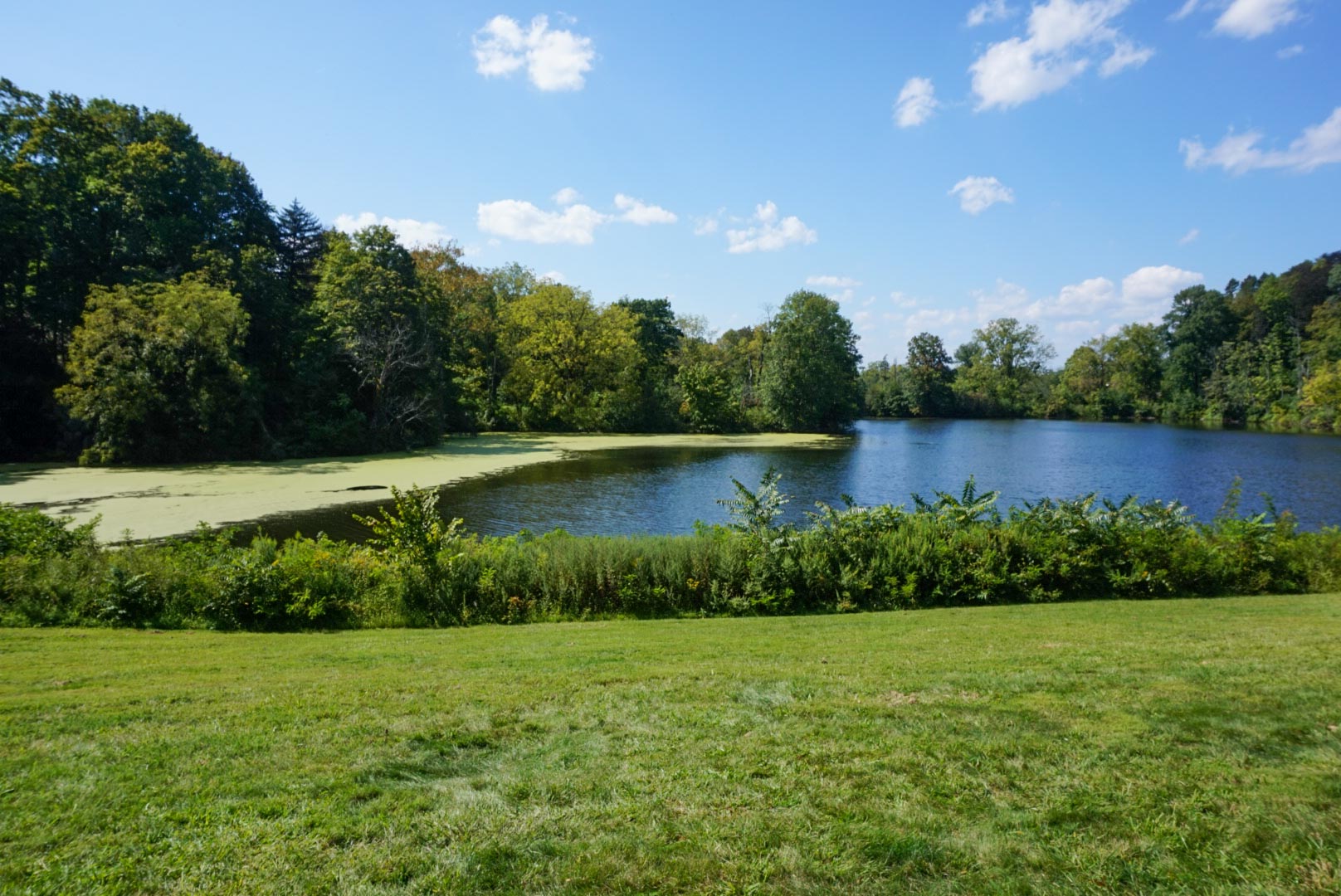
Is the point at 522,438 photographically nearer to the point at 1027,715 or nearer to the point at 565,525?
the point at 565,525

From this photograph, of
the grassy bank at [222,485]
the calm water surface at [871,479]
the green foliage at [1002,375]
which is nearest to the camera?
the grassy bank at [222,485]

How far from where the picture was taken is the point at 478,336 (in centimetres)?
5588

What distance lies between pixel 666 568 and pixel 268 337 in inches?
1304

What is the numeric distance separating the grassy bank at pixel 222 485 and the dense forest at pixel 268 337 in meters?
2.91

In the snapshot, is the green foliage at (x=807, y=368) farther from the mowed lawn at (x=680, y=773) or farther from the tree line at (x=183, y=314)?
the mowed lawn at (x=680, y=773)

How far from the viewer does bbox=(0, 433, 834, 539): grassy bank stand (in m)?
17.7

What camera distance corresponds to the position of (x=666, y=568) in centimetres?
1098

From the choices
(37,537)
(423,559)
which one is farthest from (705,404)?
(37,537)

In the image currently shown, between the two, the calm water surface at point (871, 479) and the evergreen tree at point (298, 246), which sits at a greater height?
the evergreen tree at point (298, 246)

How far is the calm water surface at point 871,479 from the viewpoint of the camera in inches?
798

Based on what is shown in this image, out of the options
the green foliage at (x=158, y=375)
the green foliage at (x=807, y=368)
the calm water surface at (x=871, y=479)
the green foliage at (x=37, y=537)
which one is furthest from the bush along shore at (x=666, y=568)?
the green foliage at (x=807, y=368)

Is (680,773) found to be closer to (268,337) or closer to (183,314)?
(183,314)

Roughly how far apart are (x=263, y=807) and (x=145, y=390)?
3095 centimetres

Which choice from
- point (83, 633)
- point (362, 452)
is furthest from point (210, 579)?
point (362, 452)
